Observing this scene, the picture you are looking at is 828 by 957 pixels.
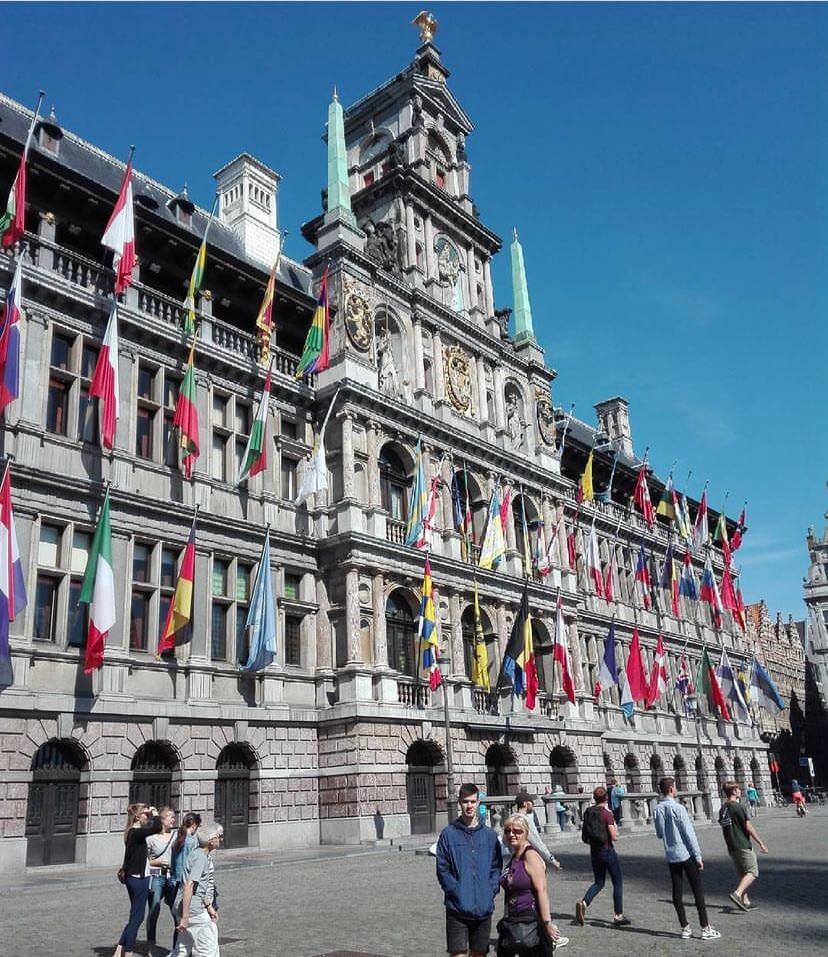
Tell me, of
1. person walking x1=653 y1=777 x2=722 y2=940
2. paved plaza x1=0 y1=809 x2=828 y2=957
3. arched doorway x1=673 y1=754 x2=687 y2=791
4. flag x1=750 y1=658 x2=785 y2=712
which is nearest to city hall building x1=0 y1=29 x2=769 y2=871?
arched doorway x1=673 y1=754 x2=687 y2=791

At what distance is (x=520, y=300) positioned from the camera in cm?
4659

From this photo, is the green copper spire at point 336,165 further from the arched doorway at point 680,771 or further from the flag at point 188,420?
the arched doorway at point 680,771

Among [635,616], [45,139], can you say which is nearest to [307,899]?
[45,139]

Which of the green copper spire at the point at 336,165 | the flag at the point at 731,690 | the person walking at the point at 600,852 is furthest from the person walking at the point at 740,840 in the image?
the flag at the point at 731,690

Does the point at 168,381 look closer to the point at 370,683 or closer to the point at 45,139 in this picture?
the point at 45,139

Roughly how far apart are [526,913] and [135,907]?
5.96 m

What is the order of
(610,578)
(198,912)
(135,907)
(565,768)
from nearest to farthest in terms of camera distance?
(198,912), (135,907), (565,768), (610,578)

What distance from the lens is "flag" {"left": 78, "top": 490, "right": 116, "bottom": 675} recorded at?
23156mm

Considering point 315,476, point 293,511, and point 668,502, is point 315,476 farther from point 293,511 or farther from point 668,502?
point 668,502

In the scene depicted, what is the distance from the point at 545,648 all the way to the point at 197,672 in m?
18.2

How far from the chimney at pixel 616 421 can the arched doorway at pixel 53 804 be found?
47559 mm

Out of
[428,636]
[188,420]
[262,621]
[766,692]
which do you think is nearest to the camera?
[262,621]

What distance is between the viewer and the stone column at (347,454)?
1281 inches

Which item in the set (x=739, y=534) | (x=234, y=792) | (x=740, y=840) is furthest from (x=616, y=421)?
(x=740, y=840)
